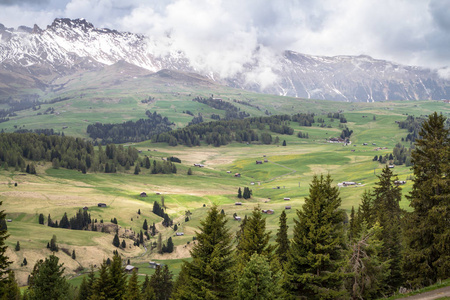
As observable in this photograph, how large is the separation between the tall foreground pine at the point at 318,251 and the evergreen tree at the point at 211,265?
5.75 metres

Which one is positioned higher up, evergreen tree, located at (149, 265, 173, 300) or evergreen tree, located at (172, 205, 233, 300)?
evergreen tree, located at (172, 205, 233, 300)

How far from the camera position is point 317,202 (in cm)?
3497

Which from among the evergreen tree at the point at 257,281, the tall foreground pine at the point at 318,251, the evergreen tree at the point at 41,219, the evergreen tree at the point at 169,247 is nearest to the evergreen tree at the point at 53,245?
the evergreen tree at the point at 41,219

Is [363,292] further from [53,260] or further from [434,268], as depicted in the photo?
[53,260]

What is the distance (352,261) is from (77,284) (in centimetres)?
10492

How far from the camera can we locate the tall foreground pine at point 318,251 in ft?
111

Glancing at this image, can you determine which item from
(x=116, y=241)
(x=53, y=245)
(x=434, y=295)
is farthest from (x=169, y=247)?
(x=434, y=295)

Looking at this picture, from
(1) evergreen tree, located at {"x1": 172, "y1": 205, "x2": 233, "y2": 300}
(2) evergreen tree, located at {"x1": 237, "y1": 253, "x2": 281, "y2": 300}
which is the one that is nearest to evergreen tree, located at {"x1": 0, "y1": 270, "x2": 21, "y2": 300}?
(1) evergreen tree, located at {"x1": 172, "y1": 205, "x2": 233, "y2": 300}

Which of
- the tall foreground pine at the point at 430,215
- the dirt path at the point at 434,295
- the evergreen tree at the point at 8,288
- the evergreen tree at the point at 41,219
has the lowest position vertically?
the evergreen tree at the point at 41,219

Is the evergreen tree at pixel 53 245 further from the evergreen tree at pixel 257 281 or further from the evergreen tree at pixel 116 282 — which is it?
the evergreen tree at pixel 257 281

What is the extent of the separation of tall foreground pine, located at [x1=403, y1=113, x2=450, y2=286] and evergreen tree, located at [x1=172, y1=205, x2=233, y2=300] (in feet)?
61.1

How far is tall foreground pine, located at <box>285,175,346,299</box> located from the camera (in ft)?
111

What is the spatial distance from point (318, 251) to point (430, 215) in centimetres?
1193

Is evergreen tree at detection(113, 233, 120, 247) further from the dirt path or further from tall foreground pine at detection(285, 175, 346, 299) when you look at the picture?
the dirt path
